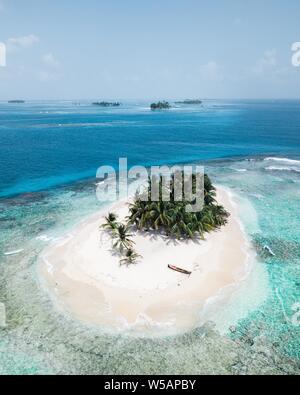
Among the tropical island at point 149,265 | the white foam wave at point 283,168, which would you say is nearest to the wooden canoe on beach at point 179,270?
the tropical island at point 149,265

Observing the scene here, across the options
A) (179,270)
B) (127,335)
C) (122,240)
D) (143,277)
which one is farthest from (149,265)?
(127,335)

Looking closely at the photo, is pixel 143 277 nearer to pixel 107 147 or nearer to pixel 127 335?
pixel 127 335

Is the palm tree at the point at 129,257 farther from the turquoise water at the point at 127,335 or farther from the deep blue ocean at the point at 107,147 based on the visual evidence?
the deep blue ocean at the point at 107,147

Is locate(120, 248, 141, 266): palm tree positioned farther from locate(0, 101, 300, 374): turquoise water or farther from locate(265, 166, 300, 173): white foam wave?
locate(265, 166, 300, 173): white foam wave

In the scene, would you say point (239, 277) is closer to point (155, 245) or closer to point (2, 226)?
point (155, 245)

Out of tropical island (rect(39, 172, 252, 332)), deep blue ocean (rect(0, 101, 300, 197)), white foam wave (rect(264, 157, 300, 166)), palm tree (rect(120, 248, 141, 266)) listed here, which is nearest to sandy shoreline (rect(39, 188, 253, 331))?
tropical island (rect(39, 172, 252, 332))

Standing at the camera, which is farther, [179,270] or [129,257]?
[129,257]
